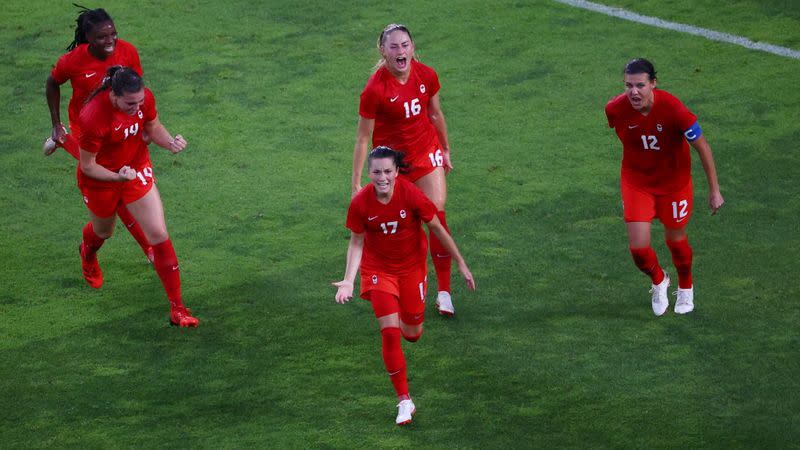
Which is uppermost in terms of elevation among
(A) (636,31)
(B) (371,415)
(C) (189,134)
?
(A) (636,31)

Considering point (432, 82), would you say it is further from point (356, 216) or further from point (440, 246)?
point (356, 216)

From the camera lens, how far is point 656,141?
9.88 meters

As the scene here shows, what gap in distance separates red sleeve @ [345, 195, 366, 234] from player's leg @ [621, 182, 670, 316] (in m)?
2.32

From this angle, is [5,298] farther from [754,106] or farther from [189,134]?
[754,106]

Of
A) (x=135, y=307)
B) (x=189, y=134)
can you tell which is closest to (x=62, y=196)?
(x=189, y=134)

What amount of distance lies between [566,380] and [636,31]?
773cm

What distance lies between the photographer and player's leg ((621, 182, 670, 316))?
32.9ft

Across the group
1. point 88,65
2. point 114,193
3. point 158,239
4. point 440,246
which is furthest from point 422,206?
point 88,65

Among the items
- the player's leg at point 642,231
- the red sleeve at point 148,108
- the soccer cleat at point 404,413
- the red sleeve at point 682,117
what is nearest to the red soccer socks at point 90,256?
the red sleeve at point 148,108

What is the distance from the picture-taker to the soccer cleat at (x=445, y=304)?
10.4m

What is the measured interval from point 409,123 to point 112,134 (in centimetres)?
222

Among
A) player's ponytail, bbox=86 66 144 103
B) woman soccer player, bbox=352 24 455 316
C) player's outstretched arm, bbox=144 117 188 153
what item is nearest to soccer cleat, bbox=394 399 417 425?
woman soccer player, bbox=352 24 455 316

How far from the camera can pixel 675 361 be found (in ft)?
31.0

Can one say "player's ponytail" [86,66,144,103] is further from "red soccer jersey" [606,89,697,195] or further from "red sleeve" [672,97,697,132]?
"red sleeve" [672,97,697,132]
